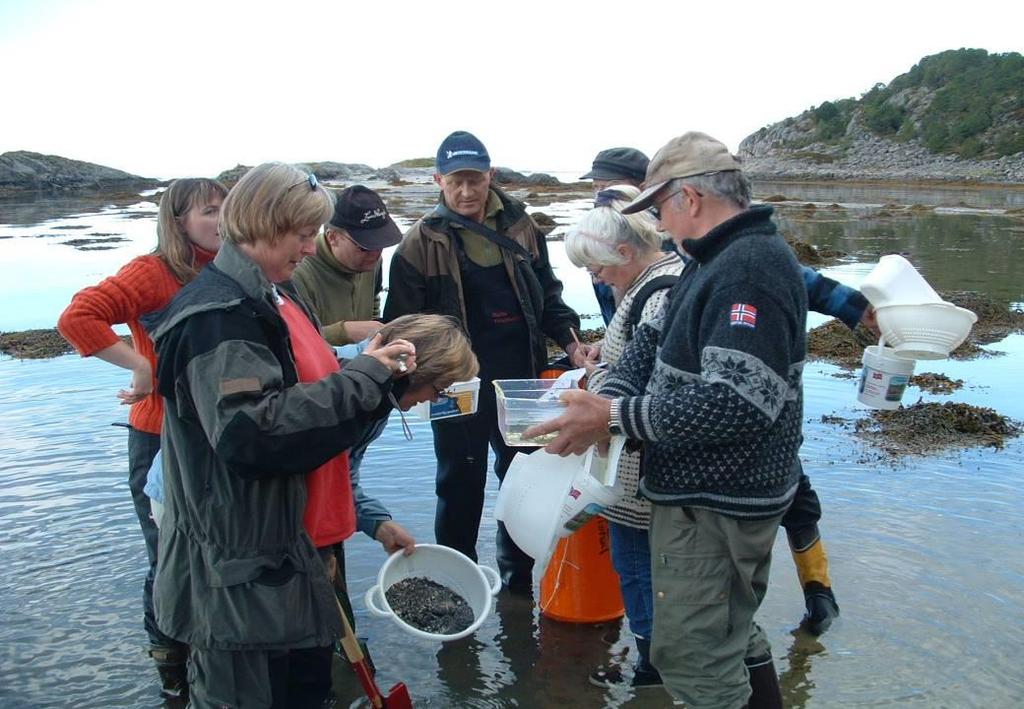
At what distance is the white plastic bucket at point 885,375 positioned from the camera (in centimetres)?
331

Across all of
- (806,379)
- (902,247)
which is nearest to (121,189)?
(902,247)

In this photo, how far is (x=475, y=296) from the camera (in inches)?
171

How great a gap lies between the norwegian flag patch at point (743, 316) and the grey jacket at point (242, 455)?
94 cm

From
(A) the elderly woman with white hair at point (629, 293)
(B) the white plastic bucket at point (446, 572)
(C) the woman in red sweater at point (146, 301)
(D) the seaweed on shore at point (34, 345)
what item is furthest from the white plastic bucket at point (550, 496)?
(D) the seaweed on shore at point (34, 345)

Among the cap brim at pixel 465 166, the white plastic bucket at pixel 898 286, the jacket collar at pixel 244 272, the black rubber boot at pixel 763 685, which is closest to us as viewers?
the jacket collar at pixel 244 272

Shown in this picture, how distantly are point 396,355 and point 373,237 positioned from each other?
1.70 metres

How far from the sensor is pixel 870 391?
339cm

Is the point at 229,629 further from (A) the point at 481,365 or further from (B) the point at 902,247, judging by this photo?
(B) the point at 902,247

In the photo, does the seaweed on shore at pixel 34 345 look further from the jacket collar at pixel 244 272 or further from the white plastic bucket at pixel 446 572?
the jacket collar at pixel 244 272

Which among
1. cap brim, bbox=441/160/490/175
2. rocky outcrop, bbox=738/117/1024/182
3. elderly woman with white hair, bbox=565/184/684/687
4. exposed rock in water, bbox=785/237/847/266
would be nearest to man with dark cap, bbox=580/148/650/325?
cap brim, bbox=441/160/490/175

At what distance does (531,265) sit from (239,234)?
2.30 metres

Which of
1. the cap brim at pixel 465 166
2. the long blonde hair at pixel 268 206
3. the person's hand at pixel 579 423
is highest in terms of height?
the cap brim at pixel 465 166

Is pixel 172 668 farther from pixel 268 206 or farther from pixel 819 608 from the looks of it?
pixel 819 608

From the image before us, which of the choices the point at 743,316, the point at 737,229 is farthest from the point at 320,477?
the point at 737,229
